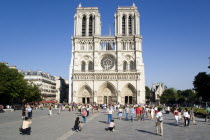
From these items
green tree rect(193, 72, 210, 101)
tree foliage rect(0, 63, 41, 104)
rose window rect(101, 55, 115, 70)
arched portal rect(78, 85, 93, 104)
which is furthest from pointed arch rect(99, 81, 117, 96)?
green tree rect(193, 72, 210, 101)

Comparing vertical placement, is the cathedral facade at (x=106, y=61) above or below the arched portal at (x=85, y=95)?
above

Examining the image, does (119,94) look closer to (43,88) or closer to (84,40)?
(84,40)

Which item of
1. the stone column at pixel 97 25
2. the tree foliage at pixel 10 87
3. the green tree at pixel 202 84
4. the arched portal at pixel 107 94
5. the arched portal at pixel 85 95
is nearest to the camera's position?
the tree foliage at pixel 10 87

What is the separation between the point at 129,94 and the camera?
61.0 meters

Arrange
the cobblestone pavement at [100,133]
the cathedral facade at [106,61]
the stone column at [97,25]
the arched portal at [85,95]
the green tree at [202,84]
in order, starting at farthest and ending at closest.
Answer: the stone column at [97,25], the arched portal at [85,95], the cathedral facade at [106,61], the green tree at [202,84], the cobblestone pavement at [100,133]

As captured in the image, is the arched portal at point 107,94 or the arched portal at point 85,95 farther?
the arched portal at point 85,95

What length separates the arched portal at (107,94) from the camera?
200ft

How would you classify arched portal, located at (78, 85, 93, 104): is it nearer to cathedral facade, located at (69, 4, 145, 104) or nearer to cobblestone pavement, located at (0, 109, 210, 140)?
cathedral facade, located at (69, 4, 145, 104)

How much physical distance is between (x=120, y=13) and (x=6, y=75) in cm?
3507

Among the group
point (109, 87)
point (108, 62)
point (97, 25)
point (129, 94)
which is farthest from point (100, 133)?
point (97, 25)

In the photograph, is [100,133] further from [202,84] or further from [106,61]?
[106,61]

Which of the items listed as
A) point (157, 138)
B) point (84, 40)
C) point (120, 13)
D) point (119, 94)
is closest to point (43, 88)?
point (84, 40)

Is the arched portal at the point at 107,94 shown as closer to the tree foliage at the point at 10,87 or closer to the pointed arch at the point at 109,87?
the pointed arch at the point at 109,87

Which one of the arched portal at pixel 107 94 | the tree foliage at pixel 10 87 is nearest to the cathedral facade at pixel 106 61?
the arched portal at pixel 107 94
